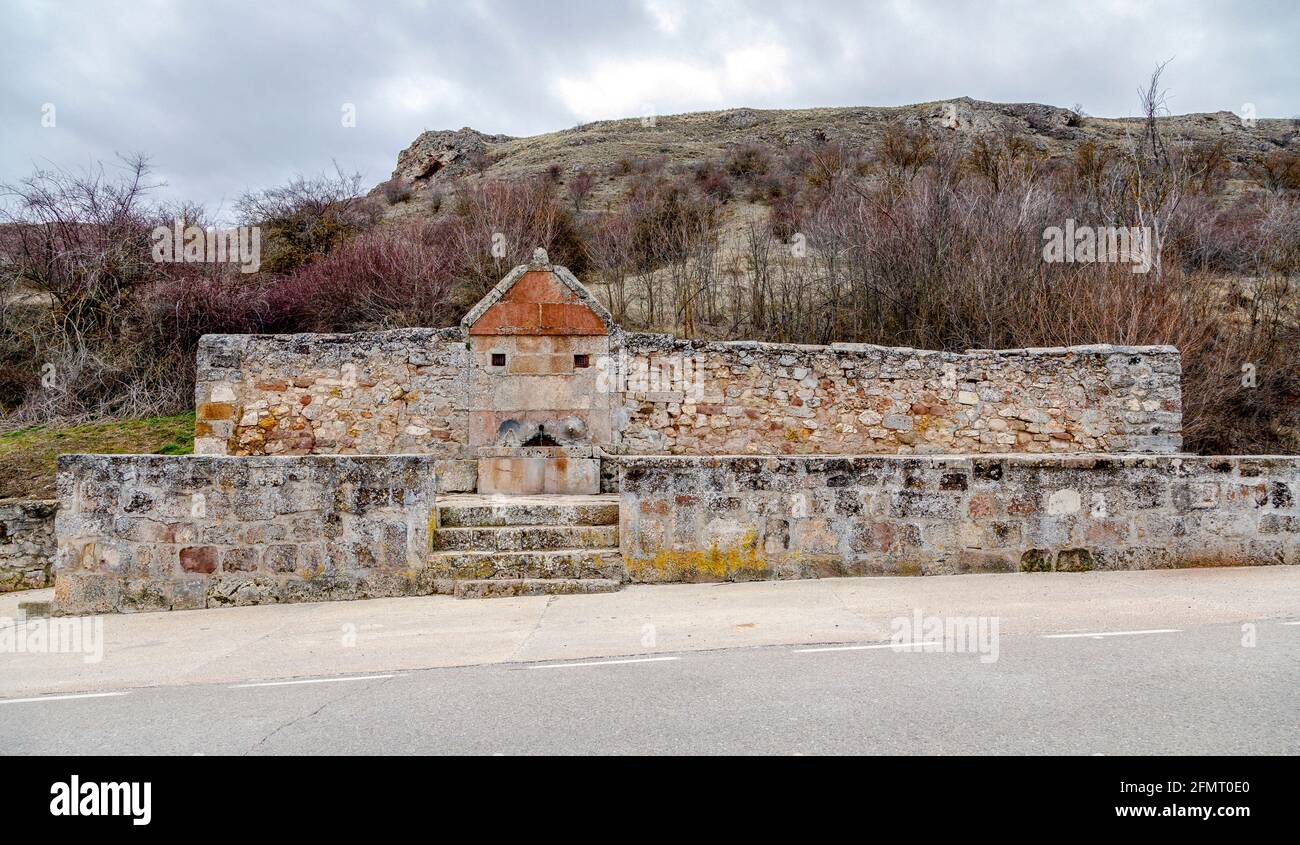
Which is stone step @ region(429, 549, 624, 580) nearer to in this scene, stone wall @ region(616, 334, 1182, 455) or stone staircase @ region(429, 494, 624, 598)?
stone staircase @ region(429, 494, 624, 598)

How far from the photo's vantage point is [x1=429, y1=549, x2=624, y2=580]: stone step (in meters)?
7.07

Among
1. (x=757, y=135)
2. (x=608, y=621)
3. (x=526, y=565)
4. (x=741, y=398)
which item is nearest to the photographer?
(x=608, y=621)

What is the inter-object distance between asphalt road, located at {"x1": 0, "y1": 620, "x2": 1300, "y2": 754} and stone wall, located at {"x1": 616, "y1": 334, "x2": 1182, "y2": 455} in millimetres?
7609

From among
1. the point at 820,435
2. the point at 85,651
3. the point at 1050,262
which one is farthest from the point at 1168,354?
the point at 85,651

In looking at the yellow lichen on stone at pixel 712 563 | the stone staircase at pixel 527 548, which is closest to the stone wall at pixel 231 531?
the stone staircase at pixel 527 548

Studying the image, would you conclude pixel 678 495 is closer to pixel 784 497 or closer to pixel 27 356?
pixel 784 497

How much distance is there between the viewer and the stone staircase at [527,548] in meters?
7.02

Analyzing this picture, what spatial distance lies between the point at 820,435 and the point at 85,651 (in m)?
9.70

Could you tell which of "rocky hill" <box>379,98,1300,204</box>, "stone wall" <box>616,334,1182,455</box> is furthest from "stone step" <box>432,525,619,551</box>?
"rocky hill" <box>379,98,1300,204</box>

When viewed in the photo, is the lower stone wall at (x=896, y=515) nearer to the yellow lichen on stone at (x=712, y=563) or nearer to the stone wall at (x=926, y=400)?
the yellow lichen on stone at (x=712, y=563)

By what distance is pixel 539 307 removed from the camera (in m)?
10.9

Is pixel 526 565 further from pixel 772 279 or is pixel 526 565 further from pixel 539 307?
pixel 772 279

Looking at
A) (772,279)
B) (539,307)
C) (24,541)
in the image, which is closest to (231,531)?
(24,541)

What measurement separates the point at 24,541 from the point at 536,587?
280 inches
